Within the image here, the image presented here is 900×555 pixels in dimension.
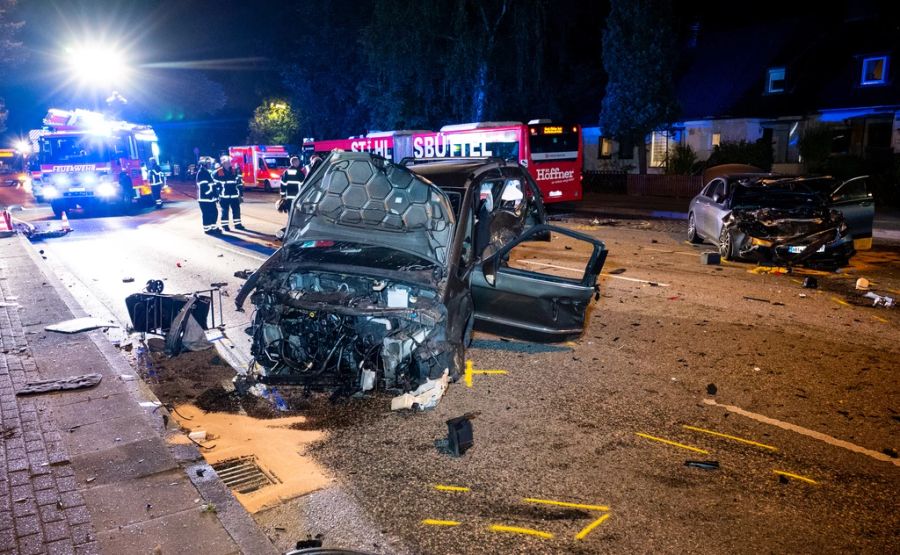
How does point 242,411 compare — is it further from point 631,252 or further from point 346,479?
point 631,252

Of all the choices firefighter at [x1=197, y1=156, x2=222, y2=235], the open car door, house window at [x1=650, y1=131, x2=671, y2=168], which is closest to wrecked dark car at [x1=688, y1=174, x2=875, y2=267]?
the open car door

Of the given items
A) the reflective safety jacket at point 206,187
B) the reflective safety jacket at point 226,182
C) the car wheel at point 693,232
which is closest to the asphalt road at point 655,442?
the car wheel at point 693,232

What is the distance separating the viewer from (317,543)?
367 cm

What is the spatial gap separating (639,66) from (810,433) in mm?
27367

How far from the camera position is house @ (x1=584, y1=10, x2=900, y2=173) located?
29.1 meters

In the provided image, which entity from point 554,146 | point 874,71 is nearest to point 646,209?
point 554,146

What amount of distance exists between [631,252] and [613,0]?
20424 mm

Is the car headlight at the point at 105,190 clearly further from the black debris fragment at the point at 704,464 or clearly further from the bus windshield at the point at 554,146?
the black debris fragment at the point at 704,464

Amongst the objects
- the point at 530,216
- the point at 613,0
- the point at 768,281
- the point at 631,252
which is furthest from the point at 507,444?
the point at 613,0

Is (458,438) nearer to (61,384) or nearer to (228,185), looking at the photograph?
(61,384)

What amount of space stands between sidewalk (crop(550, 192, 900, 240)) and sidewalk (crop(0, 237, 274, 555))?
16852 millimetres

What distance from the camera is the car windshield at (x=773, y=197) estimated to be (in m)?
11.6

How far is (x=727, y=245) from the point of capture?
39.6 ft

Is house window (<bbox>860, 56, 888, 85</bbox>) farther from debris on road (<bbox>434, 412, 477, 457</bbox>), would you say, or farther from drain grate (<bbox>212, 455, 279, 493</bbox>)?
drain grate (<bbox>212, 455, 279, 493</bbox>)
